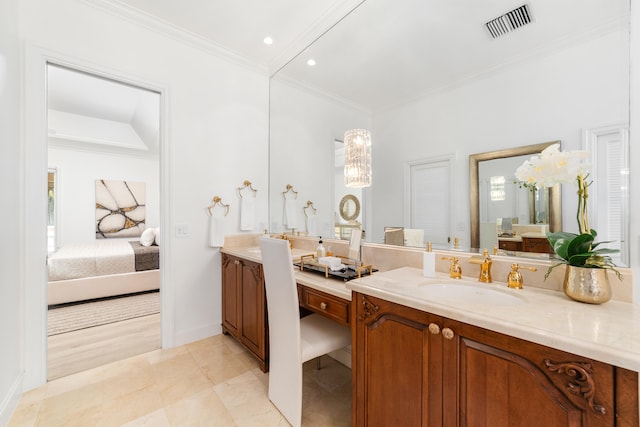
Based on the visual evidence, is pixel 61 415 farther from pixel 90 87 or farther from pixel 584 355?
pixel 90 87

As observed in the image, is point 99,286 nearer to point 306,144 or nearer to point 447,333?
point 306,144

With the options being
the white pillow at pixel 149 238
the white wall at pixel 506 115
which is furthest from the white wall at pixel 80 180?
the white wall at pixel 506 115

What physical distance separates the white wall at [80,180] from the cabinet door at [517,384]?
21.1 ft

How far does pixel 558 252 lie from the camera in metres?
1.08

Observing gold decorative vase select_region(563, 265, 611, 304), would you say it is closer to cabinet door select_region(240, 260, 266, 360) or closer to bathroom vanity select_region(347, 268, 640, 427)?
bathroom vanity select_region(347, 268, 640, 427)

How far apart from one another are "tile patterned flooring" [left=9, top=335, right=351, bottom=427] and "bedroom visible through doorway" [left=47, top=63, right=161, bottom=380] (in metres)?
0.28

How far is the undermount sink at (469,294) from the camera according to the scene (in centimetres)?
115

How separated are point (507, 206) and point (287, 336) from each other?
1342mm

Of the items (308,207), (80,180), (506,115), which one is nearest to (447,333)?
(506,115)

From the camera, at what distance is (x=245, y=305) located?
7.14ft

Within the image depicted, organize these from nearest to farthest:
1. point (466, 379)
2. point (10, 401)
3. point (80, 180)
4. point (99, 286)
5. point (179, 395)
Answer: point (466, 379)
point (10, 401)
point (179, 395)
point (99, 286)
point (80, 180)

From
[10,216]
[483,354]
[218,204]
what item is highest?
[218,204]

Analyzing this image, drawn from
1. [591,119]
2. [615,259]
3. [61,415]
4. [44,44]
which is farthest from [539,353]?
[44,44]

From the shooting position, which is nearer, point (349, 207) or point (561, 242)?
point (561, 242)
